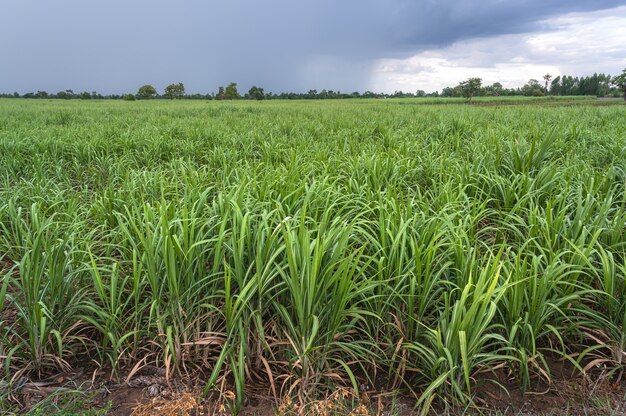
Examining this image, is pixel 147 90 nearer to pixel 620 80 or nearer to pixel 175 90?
pixel 175 90

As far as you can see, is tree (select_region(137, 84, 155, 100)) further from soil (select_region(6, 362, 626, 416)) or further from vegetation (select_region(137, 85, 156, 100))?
soil (select_region(6, 362, 626, 416))

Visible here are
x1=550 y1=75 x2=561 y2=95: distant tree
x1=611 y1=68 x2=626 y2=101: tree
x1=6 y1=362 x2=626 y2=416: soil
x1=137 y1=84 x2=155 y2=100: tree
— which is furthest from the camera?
x1=550 y1=75 x2=561 y2=95: distant tree

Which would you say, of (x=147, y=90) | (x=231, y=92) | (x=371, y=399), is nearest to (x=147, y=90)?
(x=147, y=90)

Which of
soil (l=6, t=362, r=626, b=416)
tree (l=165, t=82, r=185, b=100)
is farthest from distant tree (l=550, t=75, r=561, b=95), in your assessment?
soil (l=6, t=362, r=626, b=416)

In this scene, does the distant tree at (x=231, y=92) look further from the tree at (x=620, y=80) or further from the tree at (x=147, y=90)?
the tree at (x=620, y=80)

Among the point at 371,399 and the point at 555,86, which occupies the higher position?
the point at 555,86

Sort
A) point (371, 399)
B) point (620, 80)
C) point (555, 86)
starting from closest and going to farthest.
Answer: point (371, 399), point (620, 80), point (555, 86)

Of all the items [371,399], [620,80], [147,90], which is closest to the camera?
[371,399]

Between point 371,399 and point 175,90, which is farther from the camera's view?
point 175,90

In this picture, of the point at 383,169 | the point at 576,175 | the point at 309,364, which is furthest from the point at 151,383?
the point at 576,175

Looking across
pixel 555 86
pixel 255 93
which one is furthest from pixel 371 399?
pixel 555 86

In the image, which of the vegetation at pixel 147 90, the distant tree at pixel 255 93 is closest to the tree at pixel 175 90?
the vegetation at pixel 147 90

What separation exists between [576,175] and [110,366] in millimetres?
4491

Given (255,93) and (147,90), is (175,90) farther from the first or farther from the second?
(255,93)
